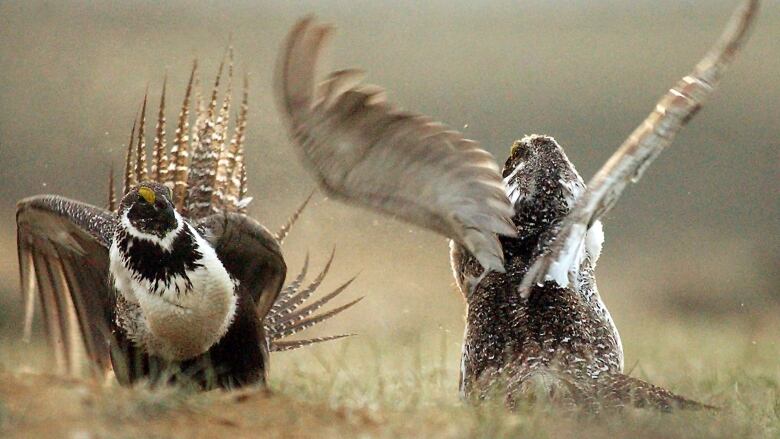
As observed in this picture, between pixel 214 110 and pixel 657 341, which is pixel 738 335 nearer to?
pixel 657 341

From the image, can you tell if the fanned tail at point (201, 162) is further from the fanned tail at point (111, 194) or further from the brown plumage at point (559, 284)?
the brown plumage at point (559, 284)

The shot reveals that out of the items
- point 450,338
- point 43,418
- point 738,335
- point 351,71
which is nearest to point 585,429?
point 351,71

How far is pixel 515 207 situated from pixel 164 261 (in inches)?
55.5

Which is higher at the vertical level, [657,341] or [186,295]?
[186,295]

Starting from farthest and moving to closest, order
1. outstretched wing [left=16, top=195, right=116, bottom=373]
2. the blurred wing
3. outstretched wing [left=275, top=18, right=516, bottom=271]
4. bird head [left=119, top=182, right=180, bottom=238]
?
outstretched wing [left=16, top=195, right=116, bottom=373], the blurred wing, bird head [left=119, top=182, right=180, bottom=238], outstretched wing [left=275, top=18, right=516, bottom=271]

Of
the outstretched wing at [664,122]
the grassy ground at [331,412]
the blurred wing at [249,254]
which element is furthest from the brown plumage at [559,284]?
the blurred wing at [249,254]

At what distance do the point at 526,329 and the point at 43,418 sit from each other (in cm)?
187

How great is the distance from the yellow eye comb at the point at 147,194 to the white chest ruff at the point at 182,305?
0.66 feet

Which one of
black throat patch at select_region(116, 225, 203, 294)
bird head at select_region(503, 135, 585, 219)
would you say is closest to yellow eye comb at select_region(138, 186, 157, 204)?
black throat patch at select_region(116, 225, 203, 294)

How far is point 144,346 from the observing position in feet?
15.4

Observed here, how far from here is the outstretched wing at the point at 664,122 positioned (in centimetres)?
380

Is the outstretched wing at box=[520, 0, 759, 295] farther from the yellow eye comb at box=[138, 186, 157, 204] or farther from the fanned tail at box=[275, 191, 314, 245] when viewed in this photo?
the fanned tail at box=[275, 191, 314, 245]

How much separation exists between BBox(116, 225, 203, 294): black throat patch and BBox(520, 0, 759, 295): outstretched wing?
156 centimetres

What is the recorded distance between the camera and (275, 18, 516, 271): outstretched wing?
3.59 metres
